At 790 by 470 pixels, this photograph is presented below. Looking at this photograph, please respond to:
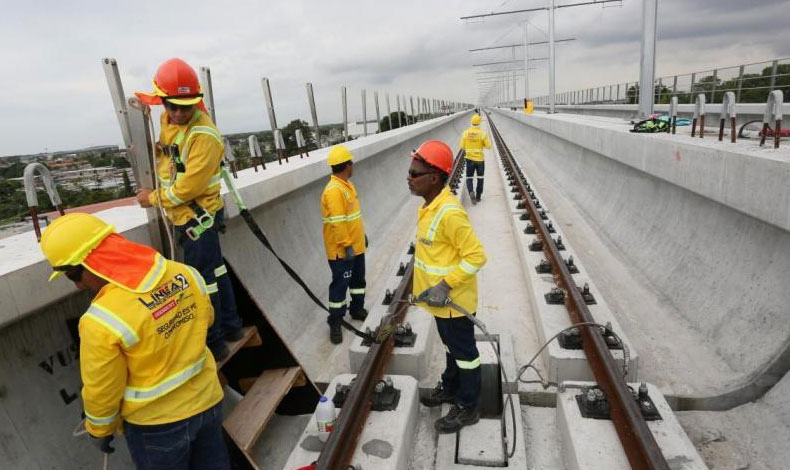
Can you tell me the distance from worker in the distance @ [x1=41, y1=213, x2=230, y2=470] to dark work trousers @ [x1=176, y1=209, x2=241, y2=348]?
2.88 feet

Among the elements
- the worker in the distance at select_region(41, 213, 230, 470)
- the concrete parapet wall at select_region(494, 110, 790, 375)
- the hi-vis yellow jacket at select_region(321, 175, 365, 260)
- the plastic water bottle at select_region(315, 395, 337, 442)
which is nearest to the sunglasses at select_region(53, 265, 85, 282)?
the worker in the distance at select_region(41, 213, 230, 470)

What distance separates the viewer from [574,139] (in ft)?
37.3

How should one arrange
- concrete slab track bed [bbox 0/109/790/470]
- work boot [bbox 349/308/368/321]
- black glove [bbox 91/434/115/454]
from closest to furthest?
1. black glove [bbox 91/434/115/454]
2. concrete slab track bed [bbox 0/109/790/470]
3. work boot [bbox 349/308/368/321]

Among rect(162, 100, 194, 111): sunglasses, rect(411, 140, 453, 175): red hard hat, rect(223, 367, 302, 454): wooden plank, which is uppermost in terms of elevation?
rect(162, 100, 194, 111): sunglasses

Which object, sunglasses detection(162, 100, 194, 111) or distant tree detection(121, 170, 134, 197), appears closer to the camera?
sunglasses detection(162, 100, 194, 111)

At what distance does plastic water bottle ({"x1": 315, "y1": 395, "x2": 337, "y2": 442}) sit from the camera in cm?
333

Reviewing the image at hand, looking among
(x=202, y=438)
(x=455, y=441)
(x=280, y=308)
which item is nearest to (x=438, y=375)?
(x=455, y=441)

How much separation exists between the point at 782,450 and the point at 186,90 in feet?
15.1

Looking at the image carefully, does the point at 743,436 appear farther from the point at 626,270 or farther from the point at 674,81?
the point at 674,81

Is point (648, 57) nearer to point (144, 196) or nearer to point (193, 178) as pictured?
point (193, 178)

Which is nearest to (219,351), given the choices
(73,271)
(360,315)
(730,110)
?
(73,271)

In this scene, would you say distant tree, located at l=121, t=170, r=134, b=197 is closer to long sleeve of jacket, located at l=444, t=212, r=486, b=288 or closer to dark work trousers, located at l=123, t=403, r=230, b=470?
dark work trousers, located at l=123, t=403, r=230, b=470

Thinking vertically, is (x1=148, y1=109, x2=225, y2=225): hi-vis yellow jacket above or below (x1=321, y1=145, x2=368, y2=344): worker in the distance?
above

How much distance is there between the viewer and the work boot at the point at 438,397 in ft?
13.0
